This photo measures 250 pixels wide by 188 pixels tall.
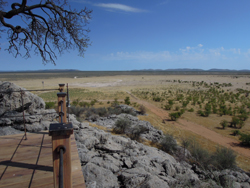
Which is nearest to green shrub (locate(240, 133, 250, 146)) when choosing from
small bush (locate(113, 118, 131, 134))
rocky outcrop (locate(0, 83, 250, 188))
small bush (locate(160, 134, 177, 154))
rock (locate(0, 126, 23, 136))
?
small bush (locate(160, 134, 177, 154))

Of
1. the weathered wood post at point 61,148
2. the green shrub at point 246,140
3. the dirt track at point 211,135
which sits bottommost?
the dirt track at point 211,135

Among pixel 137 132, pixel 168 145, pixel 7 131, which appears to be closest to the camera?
pixel 7 131

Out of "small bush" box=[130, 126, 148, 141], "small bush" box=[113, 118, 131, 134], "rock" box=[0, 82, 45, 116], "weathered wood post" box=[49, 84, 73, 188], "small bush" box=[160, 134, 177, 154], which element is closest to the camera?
"weathered wood post" box=[49, 84, 73, 188]

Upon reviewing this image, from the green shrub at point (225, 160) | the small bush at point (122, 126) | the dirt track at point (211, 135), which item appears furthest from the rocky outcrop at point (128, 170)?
the dirt track at point (211, 135)

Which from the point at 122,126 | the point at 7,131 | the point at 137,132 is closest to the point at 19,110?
the point at 7,131

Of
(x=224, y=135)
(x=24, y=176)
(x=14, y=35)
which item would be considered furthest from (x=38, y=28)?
(x=224, y=135)

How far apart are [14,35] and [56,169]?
27.0ft

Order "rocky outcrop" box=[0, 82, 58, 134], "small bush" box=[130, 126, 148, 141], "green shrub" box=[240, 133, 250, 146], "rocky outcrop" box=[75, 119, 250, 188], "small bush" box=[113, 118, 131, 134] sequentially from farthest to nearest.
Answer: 1. "green shrub" box=[240, 133, 250, 146]
2. "small bush" box=[113, 118, 131, 134]
3. "small bush" box=[130, 126, 148, 141]
4. "rocky outcrop" box=[0, 82, 58, 134]
5. "rocky outcrop" box=[75, 119, 250, 188]

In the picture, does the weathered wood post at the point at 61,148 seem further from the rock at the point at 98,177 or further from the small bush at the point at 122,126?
the small bush at the point at 122,126

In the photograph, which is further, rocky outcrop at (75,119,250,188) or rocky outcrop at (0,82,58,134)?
rocky outcrop at (0,82,58,134)

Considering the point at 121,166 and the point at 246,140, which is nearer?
the point at 121,166

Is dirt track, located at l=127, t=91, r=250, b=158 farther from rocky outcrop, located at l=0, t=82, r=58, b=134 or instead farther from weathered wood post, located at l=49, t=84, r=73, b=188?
weathered wood post, located at l=49, t=84, r=73, b=188

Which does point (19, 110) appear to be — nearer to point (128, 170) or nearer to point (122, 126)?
point (128, 170)

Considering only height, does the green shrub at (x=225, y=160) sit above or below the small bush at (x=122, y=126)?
below
